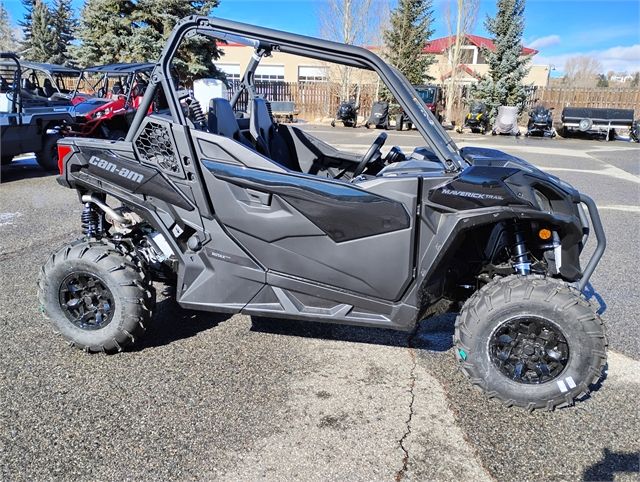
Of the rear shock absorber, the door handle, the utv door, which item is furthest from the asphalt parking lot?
the door handle

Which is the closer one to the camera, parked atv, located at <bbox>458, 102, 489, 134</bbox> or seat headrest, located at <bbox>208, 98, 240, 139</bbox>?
seat headrest, located at <bbox>208, 98, 240, 139</bbox>

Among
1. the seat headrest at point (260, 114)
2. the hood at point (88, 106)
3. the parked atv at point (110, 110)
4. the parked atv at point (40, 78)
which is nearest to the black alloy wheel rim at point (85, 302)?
the seat headrest at point (260, 114)

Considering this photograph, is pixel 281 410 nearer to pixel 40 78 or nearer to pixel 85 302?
pixel 85 302

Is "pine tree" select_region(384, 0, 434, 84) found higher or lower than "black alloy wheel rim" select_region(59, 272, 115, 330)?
higher

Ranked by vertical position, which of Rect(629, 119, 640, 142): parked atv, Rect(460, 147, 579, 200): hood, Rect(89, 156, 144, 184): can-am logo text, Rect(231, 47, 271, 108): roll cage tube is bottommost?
Rect(629, 119, 640, 142): parked atv

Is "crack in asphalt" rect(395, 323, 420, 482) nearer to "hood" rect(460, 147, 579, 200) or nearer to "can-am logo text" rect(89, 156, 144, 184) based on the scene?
"hood" rect(460, 147, 579, 200)

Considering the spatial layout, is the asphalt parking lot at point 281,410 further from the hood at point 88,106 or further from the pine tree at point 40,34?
the pine tree at point 40,34

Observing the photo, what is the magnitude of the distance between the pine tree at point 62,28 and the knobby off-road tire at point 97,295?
122ft

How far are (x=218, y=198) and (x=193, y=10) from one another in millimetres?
21811

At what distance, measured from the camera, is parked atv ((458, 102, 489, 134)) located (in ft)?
74.8

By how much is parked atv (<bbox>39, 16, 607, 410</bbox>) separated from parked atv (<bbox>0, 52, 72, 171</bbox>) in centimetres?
732

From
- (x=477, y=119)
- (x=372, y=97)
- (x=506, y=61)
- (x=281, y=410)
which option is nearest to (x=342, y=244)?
(x=281, y=410)

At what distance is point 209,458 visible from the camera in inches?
97.9

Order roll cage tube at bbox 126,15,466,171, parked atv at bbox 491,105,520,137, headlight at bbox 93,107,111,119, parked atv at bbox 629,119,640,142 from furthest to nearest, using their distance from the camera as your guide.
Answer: parked atv at bbox 491,105,520,137 < parked atv at bbox 629,119,640,142 < headlight at bbox 93,107,111,119 < roll cage tube at bbox 126,15,466,171
